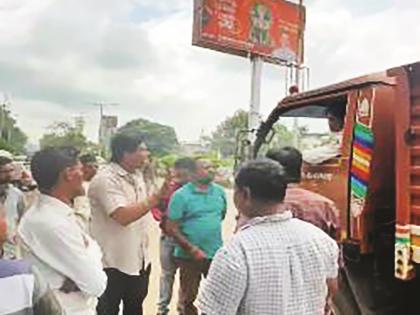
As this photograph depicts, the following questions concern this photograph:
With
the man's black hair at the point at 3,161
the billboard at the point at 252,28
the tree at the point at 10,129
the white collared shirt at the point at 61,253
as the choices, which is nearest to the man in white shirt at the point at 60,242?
the white collared shirt at the point at 61,253

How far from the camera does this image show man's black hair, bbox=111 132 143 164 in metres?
4.00

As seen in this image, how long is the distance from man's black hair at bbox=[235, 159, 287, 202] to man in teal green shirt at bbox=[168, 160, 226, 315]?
8.77 feet

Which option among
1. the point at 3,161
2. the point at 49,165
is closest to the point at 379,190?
the point at 49,165

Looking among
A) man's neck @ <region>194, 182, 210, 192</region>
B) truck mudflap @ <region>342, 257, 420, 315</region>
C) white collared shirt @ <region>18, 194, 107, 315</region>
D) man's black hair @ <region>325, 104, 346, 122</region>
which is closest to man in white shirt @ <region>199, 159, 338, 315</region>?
white collared shirt @ <region>18, 194, 107, 315</region>

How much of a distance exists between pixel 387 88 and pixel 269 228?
7.02 ft

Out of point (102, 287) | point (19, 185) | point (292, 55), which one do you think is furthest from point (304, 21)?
point (102, 287)

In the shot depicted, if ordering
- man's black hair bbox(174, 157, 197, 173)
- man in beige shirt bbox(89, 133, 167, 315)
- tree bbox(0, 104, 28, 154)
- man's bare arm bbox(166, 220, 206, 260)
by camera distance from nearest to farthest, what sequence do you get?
1. man in beige shirt bbox(89, 133, 167, 315)
2. man's bare arm bbox(166, 220, 206, 260)
3. man's black hair bbox(174, 157, 197, 173)
4. tree bbox(0, 104, 28, 154)

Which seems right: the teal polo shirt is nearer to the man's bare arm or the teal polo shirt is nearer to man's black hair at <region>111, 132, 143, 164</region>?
the man's bare arm

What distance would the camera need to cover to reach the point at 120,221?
12.6ft

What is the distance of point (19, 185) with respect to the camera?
16.3 ft

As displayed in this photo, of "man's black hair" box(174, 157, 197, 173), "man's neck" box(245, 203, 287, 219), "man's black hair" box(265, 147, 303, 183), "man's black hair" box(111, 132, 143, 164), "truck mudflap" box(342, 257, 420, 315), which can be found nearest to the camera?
"man's neck" box(245, 203, 287, 219)

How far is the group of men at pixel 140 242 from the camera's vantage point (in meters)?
2.28

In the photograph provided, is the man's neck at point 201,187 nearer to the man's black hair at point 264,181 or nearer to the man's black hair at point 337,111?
the man's black hair at point 337,111

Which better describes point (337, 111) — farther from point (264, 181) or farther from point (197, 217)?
point (264, 181)
